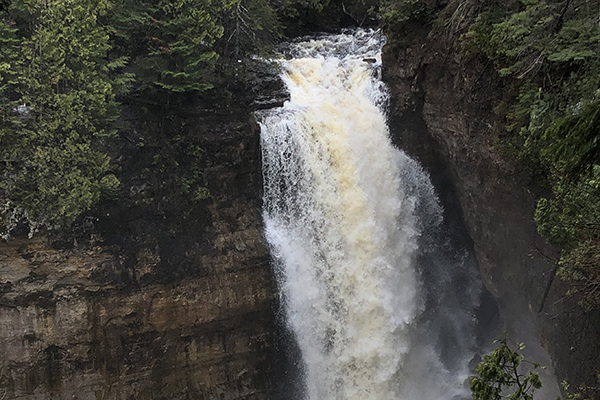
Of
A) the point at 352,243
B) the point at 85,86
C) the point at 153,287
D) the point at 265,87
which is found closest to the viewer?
the point at 85,86

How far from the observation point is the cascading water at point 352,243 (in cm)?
1291

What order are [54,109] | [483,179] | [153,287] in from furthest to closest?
[153,287] → [483,179] → [54,109]

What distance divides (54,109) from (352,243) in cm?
832

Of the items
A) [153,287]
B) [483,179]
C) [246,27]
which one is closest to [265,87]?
[246,27]

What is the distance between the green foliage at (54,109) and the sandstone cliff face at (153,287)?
844mm

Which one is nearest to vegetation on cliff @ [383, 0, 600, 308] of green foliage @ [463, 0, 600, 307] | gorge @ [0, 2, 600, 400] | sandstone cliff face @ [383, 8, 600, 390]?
green foliage @ [463, 0, 600, 307]

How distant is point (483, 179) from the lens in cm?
1169

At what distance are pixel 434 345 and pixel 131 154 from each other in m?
10.6

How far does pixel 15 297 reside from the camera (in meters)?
11.1

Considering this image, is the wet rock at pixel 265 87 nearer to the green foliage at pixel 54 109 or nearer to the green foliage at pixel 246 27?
the green foliage at pixel 246 27

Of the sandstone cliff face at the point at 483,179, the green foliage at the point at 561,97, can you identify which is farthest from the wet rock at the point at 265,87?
the green foliage at the point at 561,97

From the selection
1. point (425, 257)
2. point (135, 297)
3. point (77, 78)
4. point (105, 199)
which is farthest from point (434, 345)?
point (77, 78)

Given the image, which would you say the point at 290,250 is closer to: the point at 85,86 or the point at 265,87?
the point at 265,87

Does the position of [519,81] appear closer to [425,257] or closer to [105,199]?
[425,257]
